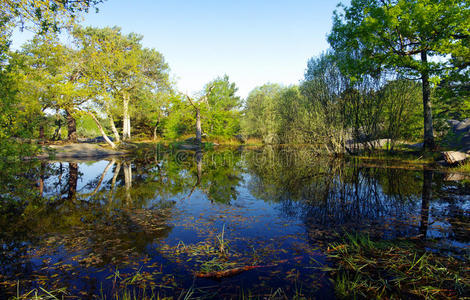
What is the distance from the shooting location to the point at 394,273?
3594mm

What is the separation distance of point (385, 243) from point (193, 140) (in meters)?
36.3

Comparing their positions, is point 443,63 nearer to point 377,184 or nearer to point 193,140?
point 377,184

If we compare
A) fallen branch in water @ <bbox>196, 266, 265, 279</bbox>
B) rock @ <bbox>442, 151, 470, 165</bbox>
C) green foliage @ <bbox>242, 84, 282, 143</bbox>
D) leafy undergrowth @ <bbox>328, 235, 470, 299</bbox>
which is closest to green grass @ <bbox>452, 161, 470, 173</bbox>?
rock @ <bbox>442, 151, 470, 165</bbox>

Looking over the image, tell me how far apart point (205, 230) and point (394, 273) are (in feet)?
12.4

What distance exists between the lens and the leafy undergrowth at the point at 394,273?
10.3ft

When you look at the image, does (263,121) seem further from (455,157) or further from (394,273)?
(394,273)

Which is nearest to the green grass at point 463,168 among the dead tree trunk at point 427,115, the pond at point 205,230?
the pond at point 205,230

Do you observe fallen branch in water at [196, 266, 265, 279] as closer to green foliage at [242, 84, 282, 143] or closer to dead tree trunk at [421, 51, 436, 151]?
dead tree trunk at [421, 51, 436, 151]

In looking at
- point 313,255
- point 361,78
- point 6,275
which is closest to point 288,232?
point 313,255

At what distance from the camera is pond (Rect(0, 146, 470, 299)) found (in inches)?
137

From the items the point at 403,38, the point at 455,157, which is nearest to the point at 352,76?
the point at 403,38

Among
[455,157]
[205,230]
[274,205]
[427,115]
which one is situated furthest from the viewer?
[427,115]

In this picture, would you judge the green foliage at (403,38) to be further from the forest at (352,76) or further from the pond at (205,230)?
the pond at (205,230)

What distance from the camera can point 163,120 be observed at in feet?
135
